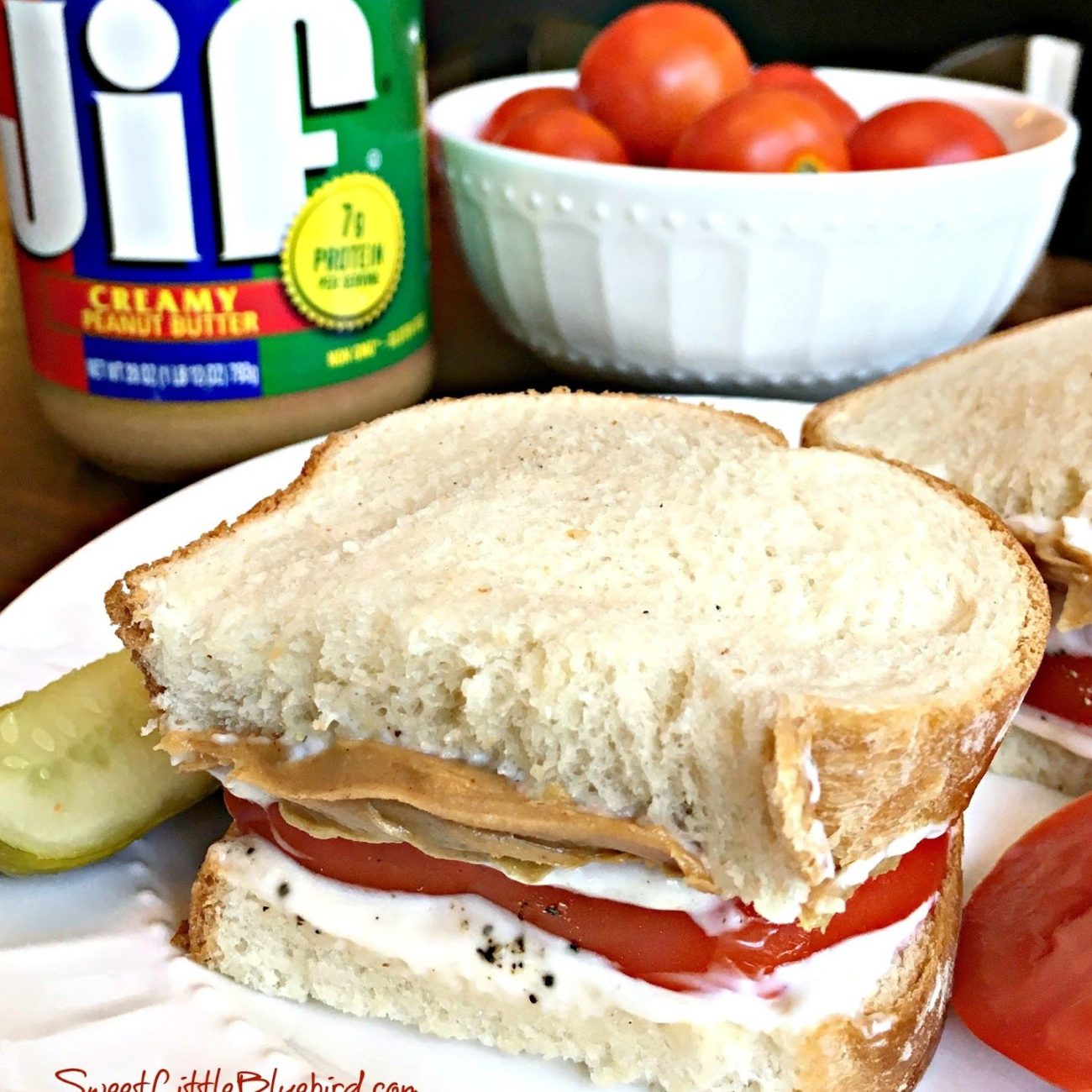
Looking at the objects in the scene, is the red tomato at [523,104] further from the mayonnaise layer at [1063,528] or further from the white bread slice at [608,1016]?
the white bread slice at [608,1016]

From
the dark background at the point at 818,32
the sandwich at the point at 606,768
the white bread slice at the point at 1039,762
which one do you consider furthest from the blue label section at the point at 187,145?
the dark background at the point at 818,32

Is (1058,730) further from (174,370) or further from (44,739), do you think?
(174,370)

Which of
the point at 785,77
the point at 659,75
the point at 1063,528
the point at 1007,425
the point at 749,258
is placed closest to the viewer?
the point at 1063,528

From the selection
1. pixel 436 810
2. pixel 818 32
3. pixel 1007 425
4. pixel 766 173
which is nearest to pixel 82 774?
pixel 436 810

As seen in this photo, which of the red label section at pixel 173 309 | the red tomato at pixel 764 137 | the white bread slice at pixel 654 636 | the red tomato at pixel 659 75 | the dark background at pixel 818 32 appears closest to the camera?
the white bread slice at pixel 654 636

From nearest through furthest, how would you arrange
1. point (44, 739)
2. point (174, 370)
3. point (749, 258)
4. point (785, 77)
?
point (44, 739), point (174, 370), point (749, 258), point (785, 77)

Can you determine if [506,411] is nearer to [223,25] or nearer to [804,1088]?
[223,25]
